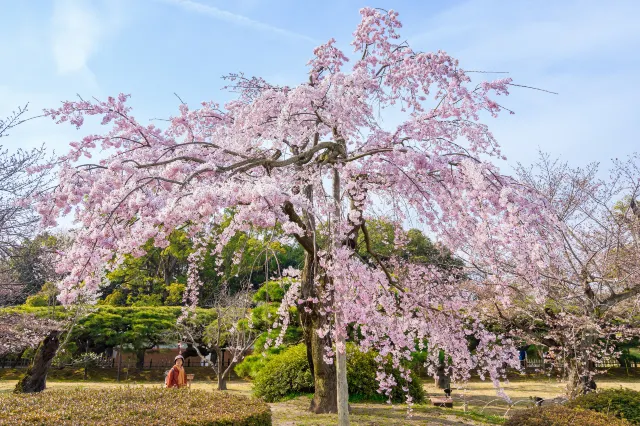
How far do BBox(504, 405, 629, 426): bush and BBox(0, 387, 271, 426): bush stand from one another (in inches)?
129

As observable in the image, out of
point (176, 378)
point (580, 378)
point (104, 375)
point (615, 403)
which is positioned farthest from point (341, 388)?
point (104, 375)

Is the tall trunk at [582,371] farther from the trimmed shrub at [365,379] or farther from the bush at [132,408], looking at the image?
the bush at [132,408]

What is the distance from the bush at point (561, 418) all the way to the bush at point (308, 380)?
4898 millimetres

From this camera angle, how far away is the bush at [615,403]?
6578 millimetres

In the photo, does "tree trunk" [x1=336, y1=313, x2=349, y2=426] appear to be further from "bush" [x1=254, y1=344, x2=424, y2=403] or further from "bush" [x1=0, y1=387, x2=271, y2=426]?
"bush" [x1=254, y1=344, x2=424, y2=403]

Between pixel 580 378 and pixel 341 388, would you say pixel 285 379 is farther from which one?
pixel 580 378

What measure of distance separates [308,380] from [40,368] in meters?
6.20

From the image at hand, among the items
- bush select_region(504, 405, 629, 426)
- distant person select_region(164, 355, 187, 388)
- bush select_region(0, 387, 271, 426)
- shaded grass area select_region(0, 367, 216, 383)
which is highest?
distant person select_region(164, 355, 187, 388)

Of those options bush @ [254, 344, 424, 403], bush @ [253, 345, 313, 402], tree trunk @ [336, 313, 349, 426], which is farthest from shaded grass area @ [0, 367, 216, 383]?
tree trunk @ [336, 313, 349, 426]

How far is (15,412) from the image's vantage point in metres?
5.05

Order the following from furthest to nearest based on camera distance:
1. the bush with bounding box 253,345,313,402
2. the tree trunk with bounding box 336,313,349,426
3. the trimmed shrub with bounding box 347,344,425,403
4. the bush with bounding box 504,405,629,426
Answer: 1. the bush with bounding box 253,345,313,402
2. the trimmed shrub with bounding box 347,344,425,403
3. the tree trunk with bounding box 336,313,349,426
4. the bush with bounding box 504,405,629,426

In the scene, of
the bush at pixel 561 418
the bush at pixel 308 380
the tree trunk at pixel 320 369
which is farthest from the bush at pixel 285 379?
the bush at pixel 561 418

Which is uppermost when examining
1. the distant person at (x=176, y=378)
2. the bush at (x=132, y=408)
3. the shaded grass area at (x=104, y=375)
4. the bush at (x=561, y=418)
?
the distant person at (x=176, y=378)

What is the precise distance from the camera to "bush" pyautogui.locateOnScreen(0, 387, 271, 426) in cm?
488
